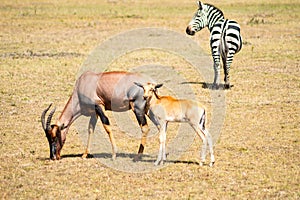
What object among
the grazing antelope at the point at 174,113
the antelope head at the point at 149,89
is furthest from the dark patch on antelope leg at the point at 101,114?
the antelope head at the point at 149,89

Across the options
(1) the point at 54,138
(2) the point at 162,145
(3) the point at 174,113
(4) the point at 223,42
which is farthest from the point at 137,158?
(4) the point at 223,42

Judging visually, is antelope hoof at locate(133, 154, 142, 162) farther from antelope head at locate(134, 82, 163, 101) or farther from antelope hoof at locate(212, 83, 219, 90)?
antelope hoof at locate(212, 83, 219, 90)

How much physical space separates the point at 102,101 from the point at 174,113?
54.0 inches

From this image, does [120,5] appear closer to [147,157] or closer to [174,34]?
[174,34]

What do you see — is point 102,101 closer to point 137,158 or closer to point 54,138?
point 54,138

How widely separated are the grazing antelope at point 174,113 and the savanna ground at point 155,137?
0.45 meters

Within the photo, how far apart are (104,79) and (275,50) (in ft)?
50.0

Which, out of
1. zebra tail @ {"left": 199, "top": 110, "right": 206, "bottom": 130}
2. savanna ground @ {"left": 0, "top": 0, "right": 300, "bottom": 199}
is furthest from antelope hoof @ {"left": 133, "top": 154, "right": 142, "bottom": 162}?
zebra tail @ {"left": 199, "top": 110, "right": 206, "bottom": 130}

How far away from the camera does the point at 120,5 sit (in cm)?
4591

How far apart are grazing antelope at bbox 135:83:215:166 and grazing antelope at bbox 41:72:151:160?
0.82 feet

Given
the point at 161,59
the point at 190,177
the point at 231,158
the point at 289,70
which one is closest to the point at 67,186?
the point at 190,177

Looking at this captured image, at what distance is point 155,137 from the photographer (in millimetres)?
13562

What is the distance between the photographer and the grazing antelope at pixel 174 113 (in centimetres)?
1096

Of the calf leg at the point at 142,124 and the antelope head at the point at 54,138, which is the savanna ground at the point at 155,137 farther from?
the calf leg at the point at 142,124
